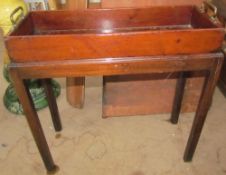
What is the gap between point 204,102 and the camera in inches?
41.8

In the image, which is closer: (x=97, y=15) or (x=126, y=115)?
(x=97, y=15)

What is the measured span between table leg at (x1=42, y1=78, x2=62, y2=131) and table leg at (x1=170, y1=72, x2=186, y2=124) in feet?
2.51

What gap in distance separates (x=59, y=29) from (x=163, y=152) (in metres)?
0.93

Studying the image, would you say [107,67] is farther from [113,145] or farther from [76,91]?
[76,91]

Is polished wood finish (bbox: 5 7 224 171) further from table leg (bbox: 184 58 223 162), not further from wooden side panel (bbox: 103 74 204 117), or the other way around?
wooden side panel (bbox: 103 74 204 117)

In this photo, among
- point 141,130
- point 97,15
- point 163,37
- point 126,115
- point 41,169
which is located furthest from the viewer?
point 126,115

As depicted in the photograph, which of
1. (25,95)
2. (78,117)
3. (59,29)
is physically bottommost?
(78,117)

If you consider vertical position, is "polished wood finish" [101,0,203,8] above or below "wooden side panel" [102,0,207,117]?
above

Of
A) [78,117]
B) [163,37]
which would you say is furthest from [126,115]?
[163,37]

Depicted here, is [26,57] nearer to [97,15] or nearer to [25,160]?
[97,15]

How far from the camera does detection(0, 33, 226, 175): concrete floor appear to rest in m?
1.33

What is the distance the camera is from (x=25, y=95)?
962 millimetres

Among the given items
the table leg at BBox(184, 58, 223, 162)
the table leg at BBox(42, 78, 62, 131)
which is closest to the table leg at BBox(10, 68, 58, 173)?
the table leg at BBox(42, 78, 62, 131)

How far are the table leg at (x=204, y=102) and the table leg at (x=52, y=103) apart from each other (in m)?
0.81
